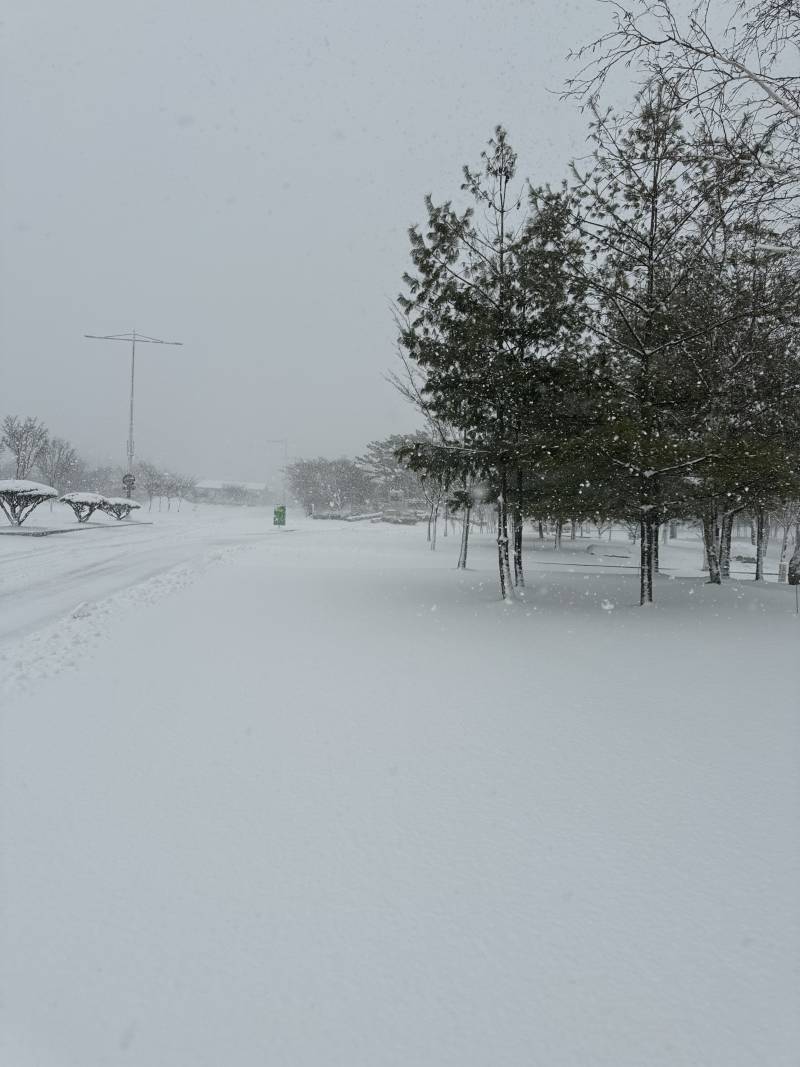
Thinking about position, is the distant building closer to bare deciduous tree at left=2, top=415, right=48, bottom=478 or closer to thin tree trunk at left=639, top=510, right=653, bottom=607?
bare deciduous tree at left=2, top=415, right=48, bottom=478

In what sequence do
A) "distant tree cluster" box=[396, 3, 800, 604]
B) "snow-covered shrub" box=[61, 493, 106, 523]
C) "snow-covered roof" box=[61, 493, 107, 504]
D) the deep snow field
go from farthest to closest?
1. "snow-covered shrub" box=[61, 493, 106, 523]
2. "snow-covered roof" box=[61, 493, 107, 504]
3. "distant tree cluster" box=[396, 3, 800, 604]
4. the deep snow field

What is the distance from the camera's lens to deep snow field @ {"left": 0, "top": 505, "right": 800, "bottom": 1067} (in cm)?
199

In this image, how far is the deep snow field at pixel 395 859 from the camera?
1.99 meters

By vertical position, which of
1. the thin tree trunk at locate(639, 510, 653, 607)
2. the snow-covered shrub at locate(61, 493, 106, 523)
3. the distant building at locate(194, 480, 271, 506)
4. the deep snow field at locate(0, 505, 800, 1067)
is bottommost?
the deep snow field at locate(0, 505, 800, 1067)

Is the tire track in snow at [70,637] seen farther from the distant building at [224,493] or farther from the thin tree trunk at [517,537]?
the distant building at [224,493]

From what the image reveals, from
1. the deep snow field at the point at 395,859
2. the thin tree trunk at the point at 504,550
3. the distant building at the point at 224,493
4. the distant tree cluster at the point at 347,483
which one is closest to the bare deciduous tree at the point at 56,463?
the distant tree cluster at the point at 347,483

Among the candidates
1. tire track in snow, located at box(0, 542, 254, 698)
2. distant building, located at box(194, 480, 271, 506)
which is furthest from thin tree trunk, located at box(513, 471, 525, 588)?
distant building, located at box(194, 480, 271, 506)

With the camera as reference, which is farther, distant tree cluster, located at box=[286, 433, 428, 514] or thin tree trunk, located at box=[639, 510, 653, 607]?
distant tree cluster, located at box=[286, 433, 428, 514]

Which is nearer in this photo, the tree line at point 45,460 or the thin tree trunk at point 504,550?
the thin tree trunk at point 504,550

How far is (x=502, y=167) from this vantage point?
459 inches

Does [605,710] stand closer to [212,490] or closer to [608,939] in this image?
[608,939]

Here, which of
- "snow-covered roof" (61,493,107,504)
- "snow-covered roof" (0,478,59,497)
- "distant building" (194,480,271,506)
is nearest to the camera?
"snow-covered roof" (0,478,59,497)

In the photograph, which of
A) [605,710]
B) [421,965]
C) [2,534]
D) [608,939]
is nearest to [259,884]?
[421,965]

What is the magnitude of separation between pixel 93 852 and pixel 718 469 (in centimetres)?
993
